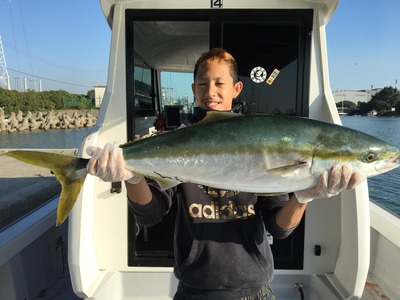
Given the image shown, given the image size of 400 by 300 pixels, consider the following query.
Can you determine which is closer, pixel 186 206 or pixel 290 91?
pixel 186 206

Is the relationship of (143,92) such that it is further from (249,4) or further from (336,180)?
(336,180)

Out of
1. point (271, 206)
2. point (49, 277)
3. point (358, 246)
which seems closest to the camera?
point (271, 206)

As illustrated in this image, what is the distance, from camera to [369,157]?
1.65m

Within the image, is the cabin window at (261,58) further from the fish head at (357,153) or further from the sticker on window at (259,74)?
the fish head at (357,153)

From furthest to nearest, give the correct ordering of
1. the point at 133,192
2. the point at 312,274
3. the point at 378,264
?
1. the point at 378,264
2. the point at 312,274
3. the point at 133,192

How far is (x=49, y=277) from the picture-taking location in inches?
161

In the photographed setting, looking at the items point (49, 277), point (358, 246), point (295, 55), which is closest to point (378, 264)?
point (358, 246)

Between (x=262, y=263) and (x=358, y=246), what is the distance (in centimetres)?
144

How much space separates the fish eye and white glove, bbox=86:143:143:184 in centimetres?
121

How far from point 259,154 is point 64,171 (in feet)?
3.40

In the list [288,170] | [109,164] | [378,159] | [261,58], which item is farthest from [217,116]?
[261,58]

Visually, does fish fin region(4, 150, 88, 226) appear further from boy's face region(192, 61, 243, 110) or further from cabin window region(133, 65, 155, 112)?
cabin window region(133, 65, 155, 112)

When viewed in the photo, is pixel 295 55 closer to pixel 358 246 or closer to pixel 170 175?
pixel 358 246

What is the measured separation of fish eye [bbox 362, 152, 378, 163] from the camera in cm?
164
